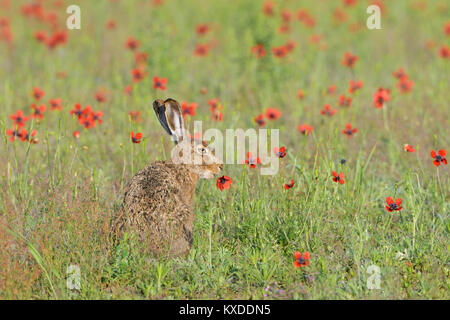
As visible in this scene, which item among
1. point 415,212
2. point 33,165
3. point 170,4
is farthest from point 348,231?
point 170,4

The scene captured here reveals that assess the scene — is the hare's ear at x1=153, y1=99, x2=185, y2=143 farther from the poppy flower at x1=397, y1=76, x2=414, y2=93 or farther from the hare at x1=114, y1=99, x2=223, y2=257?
the poppy flower at x1=397, y1=76, x2=414, y2=93

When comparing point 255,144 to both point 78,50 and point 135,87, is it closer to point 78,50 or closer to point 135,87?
point 135,87

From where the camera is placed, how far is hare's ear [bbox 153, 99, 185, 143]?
4668 millimetres

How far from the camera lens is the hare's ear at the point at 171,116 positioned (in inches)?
184

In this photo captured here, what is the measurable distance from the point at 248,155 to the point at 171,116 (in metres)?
0.72

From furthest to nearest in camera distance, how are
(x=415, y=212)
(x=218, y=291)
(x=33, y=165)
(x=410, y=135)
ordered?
1. (x=410, y=135)
2. (x=33, y=165)
3. (x=415, y=212)
4. (x=218, y=291)

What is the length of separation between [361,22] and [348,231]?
621cm

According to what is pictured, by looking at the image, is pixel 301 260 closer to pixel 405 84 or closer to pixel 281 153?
pixel 281 153

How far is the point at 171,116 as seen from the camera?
4.74m

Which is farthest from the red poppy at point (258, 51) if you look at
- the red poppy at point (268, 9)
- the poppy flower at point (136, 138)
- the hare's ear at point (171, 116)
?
the poppy flower at point (136, 138)

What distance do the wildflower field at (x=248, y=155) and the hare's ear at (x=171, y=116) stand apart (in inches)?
9.7

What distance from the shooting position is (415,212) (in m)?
4.48

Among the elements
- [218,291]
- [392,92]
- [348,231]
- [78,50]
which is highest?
[78,50]

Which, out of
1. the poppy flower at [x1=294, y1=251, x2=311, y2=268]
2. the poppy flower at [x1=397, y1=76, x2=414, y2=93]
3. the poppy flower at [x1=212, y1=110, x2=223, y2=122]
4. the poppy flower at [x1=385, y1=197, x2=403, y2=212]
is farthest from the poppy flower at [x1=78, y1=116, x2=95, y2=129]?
the poppy flower at [x1=397, y1=76, x2=414, y2=93]
